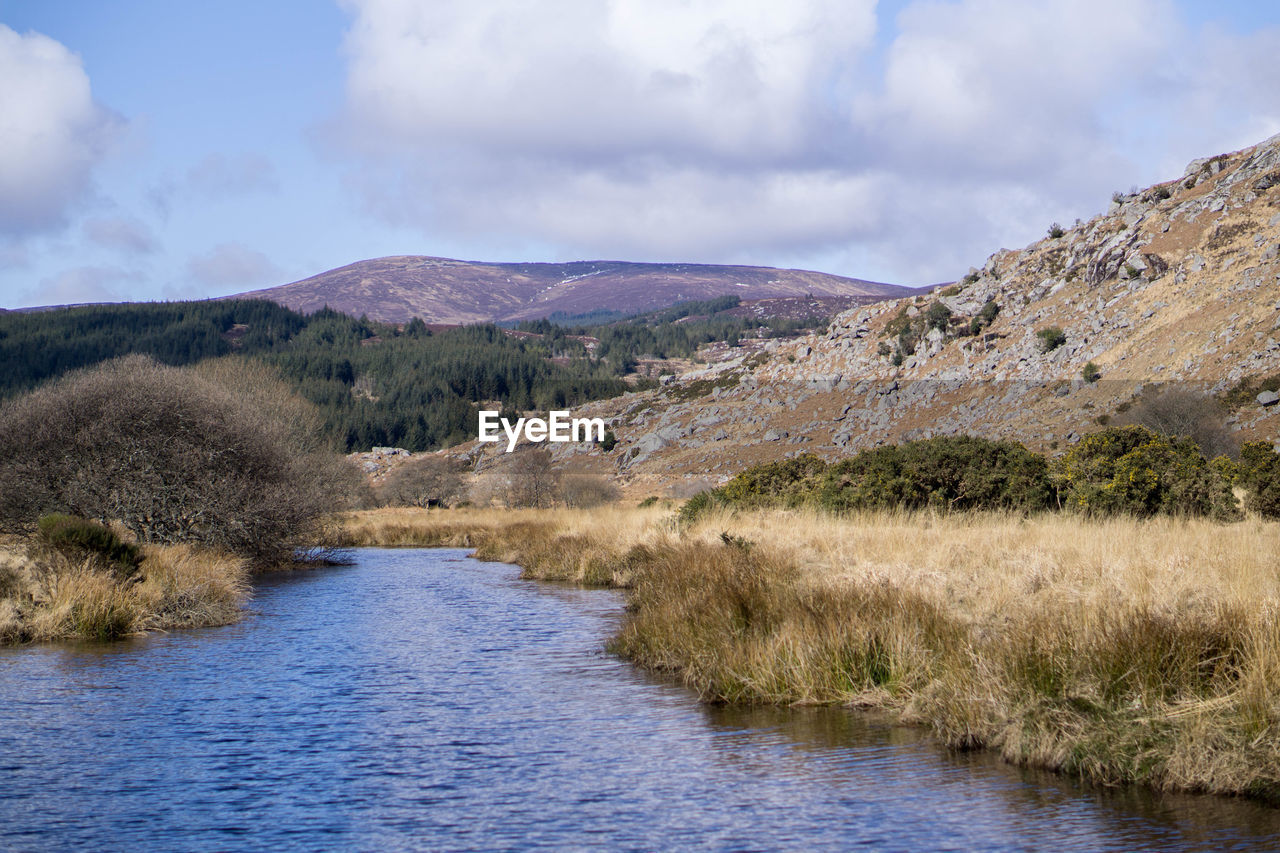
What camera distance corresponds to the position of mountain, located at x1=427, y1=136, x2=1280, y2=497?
237 ft

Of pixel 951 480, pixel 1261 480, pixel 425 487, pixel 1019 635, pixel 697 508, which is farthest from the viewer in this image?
pixel 425 487

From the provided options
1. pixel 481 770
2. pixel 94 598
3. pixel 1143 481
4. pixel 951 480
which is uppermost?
pixel 951 480

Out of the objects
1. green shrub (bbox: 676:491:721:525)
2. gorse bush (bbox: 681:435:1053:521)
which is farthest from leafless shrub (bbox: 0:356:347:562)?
gorse bush (bbox: 681:435:1053:521)

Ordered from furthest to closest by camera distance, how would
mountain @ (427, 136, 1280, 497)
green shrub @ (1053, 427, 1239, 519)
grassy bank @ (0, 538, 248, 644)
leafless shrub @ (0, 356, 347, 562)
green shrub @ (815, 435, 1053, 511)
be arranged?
1. mountain @ (427, 136, 1280, 497)
2. leafless shrub @ (0, 356, 347, 562)
3. green shrub @ (815, 435, 1053, 511)
4. green shrub @ (1053, 427, 1239, 519)
5. grassy bank @ (0, 538, 248, 644)

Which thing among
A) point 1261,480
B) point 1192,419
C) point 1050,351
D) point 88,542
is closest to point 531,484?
point 1050,351

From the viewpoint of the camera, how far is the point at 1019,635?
11.8 meters

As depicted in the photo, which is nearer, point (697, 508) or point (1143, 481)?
point (1143, 481)

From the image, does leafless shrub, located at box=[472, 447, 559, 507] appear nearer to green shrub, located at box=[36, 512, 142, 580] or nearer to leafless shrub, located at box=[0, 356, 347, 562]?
leafless shrub, located at box=[0, 356, 347, 562]

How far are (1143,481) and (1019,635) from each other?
1863cm

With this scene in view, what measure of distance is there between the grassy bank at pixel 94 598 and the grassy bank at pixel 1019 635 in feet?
32.2

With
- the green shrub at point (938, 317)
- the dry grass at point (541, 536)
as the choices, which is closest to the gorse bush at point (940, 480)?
the dry grass at point (541, 536)

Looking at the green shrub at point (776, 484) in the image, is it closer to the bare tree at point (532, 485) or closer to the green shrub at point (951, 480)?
the green shrub at point (951, 480)

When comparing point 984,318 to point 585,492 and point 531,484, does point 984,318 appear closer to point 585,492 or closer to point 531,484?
point 585,492

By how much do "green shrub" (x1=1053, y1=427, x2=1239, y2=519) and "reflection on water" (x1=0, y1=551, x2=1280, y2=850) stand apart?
1632 cm
